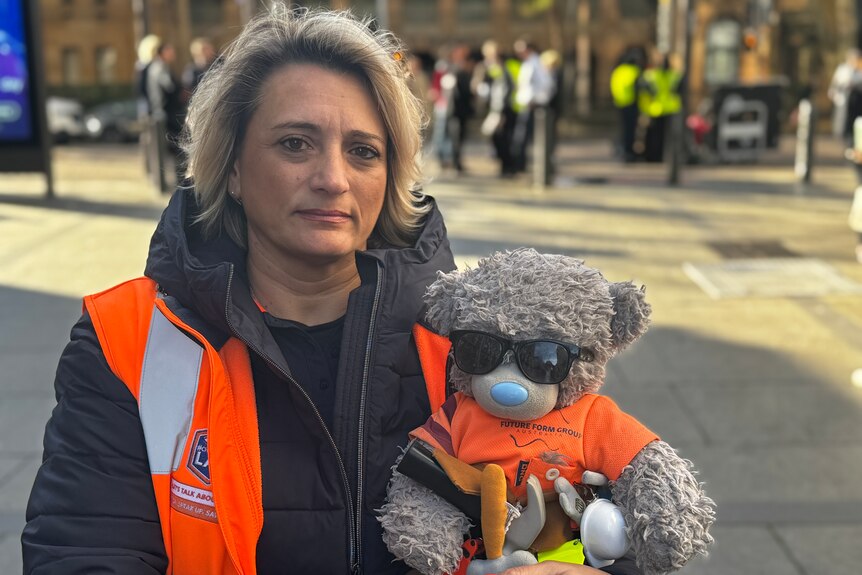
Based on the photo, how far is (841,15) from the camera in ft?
79.4

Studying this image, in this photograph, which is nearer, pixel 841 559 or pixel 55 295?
pixel 841 559

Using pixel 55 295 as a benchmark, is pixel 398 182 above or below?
above

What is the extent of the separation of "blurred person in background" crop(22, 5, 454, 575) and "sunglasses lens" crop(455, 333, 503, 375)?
22cm

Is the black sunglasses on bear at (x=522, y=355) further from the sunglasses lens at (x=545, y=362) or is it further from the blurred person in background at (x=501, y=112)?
the blurred person in background at (x=501, y=112)

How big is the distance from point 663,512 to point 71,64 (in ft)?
140

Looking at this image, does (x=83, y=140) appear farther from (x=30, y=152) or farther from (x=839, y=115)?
(x=839, y=115)

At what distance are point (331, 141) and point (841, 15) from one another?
2474cm

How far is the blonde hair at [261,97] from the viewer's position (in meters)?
2.22

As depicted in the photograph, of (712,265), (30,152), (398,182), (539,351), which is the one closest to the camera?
(539,351)

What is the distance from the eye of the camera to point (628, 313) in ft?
6.42

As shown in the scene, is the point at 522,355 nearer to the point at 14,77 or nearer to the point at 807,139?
the point at 14,77

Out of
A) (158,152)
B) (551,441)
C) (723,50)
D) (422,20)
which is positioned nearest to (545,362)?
(551,441)

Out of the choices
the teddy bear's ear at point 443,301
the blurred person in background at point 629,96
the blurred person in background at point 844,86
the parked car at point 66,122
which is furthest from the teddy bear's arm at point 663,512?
the parked car at point 66,122

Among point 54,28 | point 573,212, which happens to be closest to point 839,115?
point 573,212
